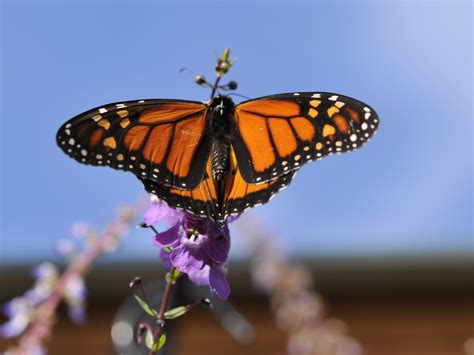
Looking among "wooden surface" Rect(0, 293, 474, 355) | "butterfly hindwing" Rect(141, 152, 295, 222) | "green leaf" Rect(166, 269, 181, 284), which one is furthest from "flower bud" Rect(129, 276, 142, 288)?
"wooden surface" Rect(0, 293, 474, 355)

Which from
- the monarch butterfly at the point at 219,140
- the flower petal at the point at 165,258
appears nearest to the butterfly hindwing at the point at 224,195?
the monarch butterfly at the point at 219,140

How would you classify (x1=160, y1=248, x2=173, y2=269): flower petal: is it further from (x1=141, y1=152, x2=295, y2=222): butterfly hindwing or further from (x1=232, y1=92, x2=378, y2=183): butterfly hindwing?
(x1=232, y1=92, x2=378, y2=183): butterfly hindwing

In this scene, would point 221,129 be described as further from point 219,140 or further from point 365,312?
point 365,312

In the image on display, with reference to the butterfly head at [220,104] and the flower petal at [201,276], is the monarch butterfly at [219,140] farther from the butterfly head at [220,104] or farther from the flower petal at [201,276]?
the flower petal at [201,276]

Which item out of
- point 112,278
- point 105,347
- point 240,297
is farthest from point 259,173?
point 105,347

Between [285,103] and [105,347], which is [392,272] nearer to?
[105,347]

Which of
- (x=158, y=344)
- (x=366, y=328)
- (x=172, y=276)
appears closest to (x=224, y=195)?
(x=172, y=276)
